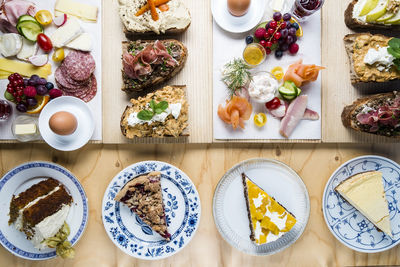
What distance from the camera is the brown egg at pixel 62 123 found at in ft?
5.09

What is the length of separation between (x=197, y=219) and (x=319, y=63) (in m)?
1.03

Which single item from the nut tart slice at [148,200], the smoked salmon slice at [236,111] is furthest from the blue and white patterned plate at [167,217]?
the smoked salmon slice at [236,111]

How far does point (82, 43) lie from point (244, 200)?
116cm

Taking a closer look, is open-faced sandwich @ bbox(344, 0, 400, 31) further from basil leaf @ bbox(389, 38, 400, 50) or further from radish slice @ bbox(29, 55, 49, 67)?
radish slice @ bbox(29, 55, 49, 67)

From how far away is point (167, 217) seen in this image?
1738 mm

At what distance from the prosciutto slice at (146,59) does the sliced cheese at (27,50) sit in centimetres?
49

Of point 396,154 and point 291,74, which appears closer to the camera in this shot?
point 291,74

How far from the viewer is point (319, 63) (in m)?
1.74

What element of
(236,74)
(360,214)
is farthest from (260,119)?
(360,214)

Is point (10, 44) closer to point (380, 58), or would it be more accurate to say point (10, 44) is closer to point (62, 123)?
point (62, 123)

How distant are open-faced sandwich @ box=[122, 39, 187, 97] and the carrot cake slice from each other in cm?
65

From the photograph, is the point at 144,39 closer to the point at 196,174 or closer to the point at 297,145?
the point at 196,174

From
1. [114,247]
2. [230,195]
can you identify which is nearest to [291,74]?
[230,195]

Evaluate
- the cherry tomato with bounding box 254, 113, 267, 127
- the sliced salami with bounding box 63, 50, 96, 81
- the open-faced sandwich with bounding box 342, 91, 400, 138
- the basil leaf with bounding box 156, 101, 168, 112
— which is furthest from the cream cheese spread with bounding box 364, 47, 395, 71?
the sliced salami with bounding box 63, 50, 96, 81
